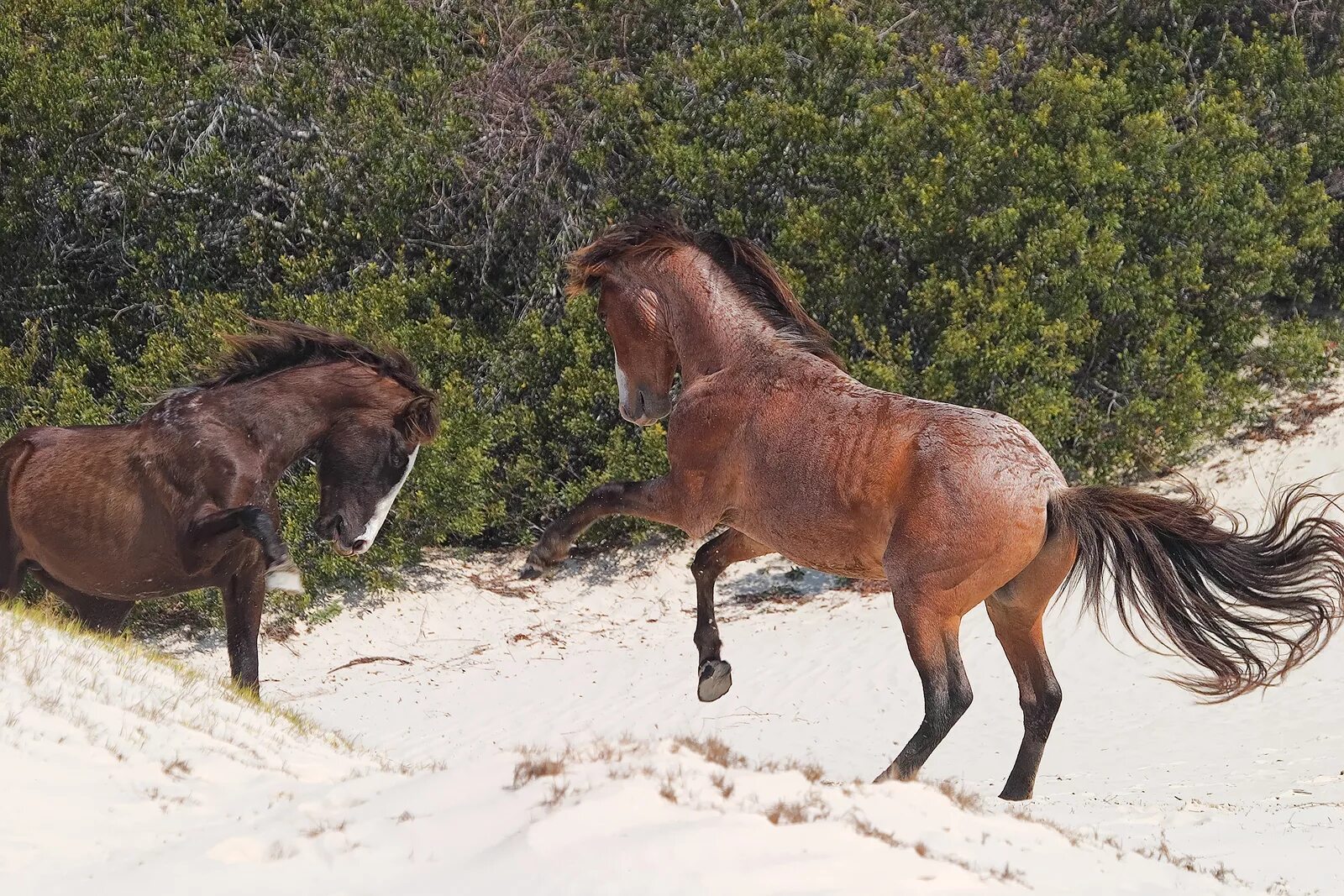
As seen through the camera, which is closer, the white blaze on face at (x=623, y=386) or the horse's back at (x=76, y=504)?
the white blaze on face at (x=623, y=386)

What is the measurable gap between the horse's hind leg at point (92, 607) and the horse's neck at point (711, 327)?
3.74m

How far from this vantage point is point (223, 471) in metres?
7.07

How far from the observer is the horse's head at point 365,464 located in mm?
7156

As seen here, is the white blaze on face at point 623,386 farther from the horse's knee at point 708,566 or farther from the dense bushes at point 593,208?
the dense bushes at point 593,208

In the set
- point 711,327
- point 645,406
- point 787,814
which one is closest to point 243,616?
point 645,406

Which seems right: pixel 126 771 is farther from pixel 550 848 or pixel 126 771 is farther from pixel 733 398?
pixel 733 398

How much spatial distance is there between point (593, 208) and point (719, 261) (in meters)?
7.89

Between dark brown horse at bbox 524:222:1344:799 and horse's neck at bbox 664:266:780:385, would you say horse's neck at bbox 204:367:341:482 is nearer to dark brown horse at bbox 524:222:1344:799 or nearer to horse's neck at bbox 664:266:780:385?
dark brown horse at bbox 524:222:1344:799

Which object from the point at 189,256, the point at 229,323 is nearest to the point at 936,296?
the point at 229,323

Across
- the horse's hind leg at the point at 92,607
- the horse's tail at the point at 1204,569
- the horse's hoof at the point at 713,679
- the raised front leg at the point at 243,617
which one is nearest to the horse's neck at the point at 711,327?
the horse's hoof at the point at 713,679

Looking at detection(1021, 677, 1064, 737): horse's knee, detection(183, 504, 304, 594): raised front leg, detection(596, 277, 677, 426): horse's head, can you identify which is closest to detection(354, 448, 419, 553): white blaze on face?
detection(183, 504, 304, 594): raised front leg

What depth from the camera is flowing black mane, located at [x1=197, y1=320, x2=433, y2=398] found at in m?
7.55

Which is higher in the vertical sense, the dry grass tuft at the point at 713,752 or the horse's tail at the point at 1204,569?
the horse's tail at the point at 1204,569

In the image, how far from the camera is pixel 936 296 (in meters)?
13.0
